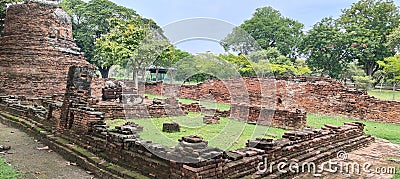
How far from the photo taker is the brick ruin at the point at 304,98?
39.0 feet

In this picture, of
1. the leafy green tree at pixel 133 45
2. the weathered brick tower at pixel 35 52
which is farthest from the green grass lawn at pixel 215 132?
the leafy green tree at pixel 133 45

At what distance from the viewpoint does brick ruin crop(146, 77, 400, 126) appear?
11.9 meters

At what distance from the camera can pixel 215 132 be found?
8531 mm

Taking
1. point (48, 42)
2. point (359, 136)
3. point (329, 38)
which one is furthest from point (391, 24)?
point (48, 42)

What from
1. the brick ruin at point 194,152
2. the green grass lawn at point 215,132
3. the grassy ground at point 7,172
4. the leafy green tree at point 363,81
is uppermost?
the leafy green tree at point 363,81

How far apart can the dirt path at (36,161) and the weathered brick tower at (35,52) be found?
23.6 ft

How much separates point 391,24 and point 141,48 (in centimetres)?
2321

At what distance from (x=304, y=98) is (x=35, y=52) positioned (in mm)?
12462

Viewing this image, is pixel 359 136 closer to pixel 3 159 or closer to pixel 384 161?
pixel 384 161

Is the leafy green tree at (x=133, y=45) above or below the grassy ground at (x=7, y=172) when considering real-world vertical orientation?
above

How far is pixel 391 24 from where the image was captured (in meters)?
29.5

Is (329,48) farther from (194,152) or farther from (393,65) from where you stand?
(194,152)

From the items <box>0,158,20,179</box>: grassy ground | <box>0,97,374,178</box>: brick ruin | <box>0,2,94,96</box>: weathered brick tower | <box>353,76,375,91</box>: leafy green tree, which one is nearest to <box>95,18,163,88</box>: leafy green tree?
<box>0,2,94,96</box>: weathered brick tower

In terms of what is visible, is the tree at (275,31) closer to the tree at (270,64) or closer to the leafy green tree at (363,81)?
the tree at (270,64)
